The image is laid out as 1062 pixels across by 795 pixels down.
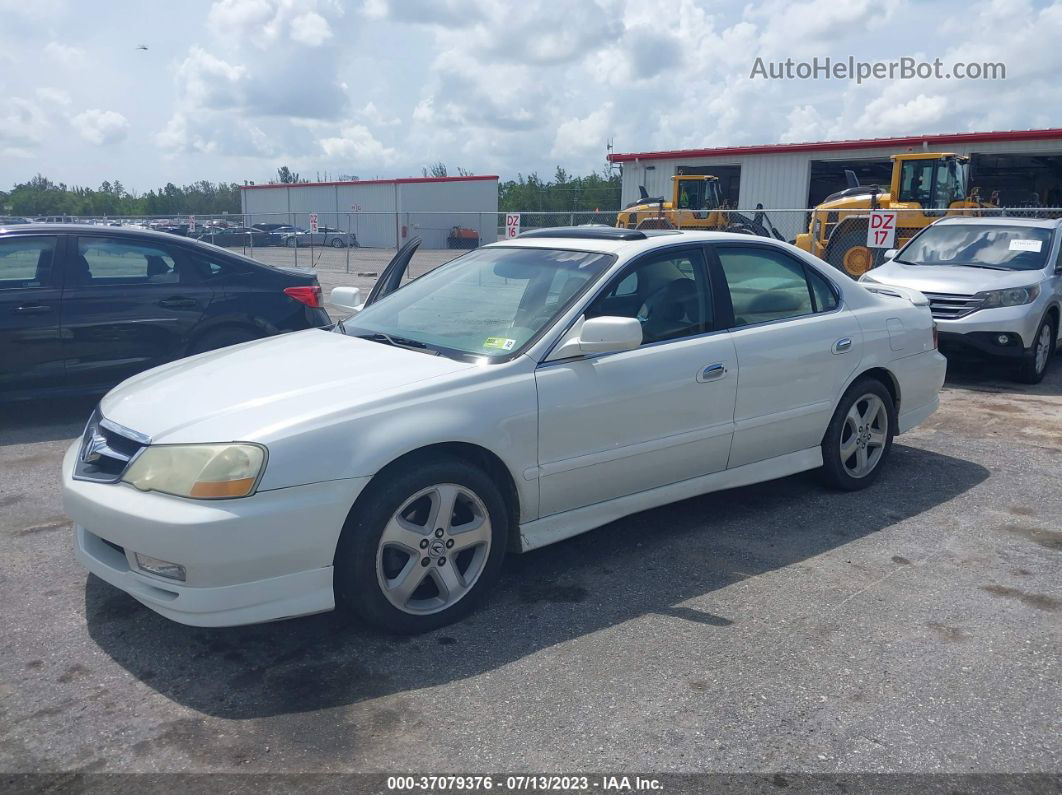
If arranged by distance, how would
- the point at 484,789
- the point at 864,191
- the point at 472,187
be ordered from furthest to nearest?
the point at 472,187 → the point at 864,191 → the point at 484,789

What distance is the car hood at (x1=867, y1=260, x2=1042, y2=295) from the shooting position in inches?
360

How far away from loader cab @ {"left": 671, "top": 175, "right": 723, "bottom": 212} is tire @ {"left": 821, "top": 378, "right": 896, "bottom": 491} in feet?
73.1

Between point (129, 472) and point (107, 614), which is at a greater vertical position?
point (129, 472)

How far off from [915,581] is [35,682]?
3.70 metres

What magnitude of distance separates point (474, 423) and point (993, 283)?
7.31 meters

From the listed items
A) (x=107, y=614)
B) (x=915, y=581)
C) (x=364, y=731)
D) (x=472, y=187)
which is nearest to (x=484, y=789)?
(x=364, y=731)

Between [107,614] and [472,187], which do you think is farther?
[472,187]

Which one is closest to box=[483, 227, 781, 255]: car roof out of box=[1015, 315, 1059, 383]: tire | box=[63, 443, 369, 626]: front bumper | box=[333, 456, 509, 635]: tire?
box=[333, 456, 509, 635]: tire

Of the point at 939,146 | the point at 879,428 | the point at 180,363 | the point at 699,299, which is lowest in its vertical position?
the point at 879,428

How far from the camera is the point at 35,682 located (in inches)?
132

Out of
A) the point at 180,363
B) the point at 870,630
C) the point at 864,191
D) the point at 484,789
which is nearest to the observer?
the point at 484,789

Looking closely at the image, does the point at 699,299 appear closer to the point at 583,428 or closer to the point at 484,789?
the point at 583,428

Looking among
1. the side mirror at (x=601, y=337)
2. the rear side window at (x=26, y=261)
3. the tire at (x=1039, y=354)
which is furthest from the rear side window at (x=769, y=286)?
the rear side window at (x=26, y=261)

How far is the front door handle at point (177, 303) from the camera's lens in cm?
723
